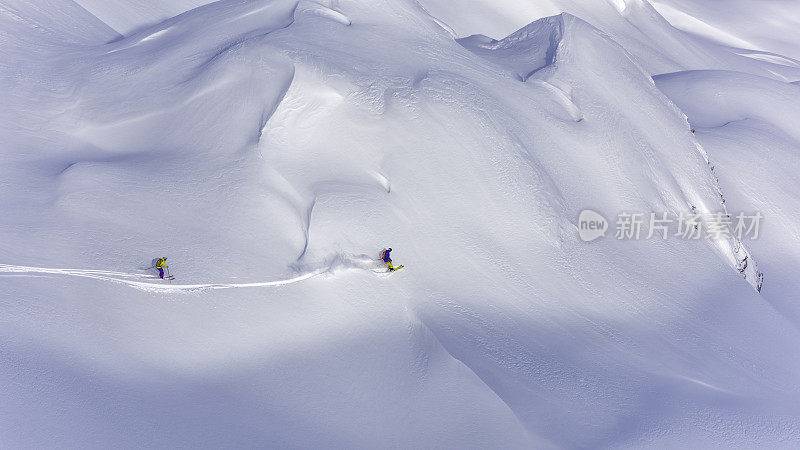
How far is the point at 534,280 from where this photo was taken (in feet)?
36.3

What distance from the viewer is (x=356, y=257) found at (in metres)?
10.6

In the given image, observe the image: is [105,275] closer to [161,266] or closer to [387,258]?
[161,266]

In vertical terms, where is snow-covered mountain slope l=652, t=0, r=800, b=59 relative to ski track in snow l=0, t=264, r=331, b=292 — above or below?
above

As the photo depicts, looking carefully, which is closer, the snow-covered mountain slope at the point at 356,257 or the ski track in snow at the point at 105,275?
the snow-covered mountain slope at the point at 356,257

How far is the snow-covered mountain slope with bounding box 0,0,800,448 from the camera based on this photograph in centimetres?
873

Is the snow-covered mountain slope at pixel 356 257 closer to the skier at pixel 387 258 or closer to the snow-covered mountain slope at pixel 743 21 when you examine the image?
the skier at pixel 387 258

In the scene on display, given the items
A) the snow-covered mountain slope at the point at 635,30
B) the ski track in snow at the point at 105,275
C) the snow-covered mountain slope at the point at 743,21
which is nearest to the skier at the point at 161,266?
the ski track in snow at the point at 105,275

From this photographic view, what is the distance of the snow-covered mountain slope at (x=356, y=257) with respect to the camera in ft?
28.6

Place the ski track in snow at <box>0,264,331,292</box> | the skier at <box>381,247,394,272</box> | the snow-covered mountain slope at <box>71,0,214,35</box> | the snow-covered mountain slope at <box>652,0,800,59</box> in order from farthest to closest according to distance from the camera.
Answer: the snow-covered mountain slope at <box>652,0,800,59</box> < the snow-covered mountain slope at <box>71,0,214,35</box> < the skier at <box>381,247,394,272</box> < the ski track in snow at <box>0,264,331,292</box>

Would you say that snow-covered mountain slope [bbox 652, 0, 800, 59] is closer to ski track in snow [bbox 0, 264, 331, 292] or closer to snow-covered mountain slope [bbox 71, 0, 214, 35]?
snow-covered mountain slope [bbox 71, 0, 214, 35]

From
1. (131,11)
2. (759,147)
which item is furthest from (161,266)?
(759,147)

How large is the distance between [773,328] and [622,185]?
3859 mm

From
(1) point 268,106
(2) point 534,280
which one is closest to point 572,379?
(2) point 534,280

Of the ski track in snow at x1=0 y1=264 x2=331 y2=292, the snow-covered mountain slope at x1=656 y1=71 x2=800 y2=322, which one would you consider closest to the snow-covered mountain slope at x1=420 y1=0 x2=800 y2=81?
the snow-covered mountain slope at x1=656 y1=71 x2=800 y2=322
